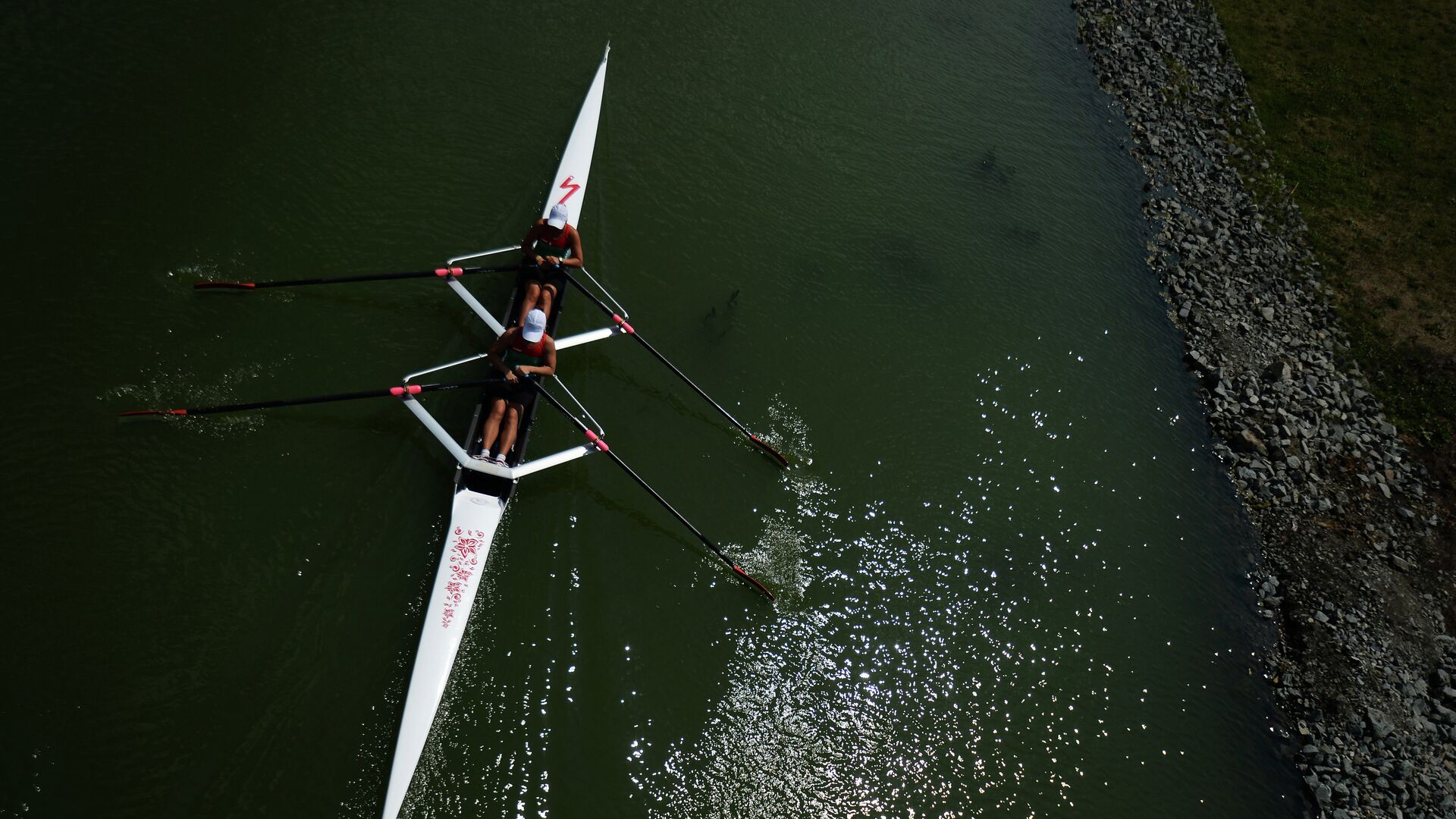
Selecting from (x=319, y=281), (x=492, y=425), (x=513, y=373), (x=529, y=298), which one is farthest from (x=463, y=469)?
(x=319, y=281)

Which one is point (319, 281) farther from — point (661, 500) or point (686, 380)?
point (661, 500)

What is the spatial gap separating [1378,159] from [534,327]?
16.7 m

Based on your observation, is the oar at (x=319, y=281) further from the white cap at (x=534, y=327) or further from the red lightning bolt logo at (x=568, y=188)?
the red lightning bolt logo at (x=568, y=188)

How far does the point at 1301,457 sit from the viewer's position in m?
11.2

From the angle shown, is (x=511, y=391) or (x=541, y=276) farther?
(x=541, y=276)

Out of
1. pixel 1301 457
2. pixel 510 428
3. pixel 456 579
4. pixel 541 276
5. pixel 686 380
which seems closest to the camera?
pixel 456 579

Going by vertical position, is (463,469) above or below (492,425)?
below

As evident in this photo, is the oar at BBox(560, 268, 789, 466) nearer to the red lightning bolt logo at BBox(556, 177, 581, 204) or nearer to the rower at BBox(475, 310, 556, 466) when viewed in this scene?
the rower at BBox(475, 310, 556, 466)

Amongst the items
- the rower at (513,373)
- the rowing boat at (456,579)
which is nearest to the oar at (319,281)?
the rowing boat at (456,579)

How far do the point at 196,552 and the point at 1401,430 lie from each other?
15.0 metres

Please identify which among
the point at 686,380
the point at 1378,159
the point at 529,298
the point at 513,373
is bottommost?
the point at 513,373

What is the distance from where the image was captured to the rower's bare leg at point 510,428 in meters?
7.84

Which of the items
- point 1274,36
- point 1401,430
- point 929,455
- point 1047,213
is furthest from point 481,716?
point 1274,36

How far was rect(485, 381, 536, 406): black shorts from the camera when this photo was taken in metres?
8.05
